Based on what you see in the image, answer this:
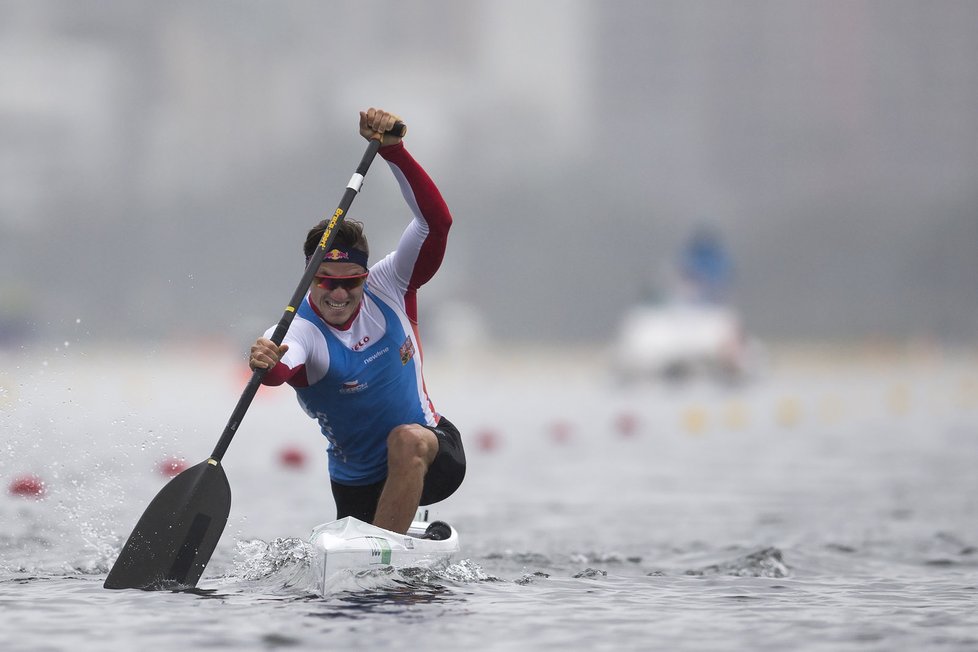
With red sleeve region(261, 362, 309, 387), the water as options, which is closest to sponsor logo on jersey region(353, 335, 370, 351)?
red sleeve region(261, 362, 309, 387)

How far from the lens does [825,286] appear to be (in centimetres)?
9631

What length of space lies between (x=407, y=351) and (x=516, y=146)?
103775 mm

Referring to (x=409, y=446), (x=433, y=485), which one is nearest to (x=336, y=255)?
(x=409, y=446)

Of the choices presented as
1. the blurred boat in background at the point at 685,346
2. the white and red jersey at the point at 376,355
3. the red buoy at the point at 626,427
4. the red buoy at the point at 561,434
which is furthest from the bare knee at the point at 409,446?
the blurred boat in background at the point at 685,346

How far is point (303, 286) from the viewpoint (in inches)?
252

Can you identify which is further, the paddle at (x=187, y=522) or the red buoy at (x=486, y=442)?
the red buoy at (x=486, y=442)

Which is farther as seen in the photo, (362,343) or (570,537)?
(570,537)

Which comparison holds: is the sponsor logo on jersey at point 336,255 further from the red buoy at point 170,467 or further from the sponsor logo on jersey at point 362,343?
the red buoy at point 170,467

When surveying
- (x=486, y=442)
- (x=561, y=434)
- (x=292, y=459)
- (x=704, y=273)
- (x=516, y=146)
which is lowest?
(x=292, y=459)

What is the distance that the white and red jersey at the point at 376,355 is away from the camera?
21.2 feet

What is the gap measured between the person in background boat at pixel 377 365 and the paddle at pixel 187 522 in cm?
12

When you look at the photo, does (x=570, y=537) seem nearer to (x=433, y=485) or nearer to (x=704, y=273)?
(x=433, y=485)

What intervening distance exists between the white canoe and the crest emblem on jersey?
2.70ft

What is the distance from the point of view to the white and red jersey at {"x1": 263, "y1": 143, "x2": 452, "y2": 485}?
6.45 meters
